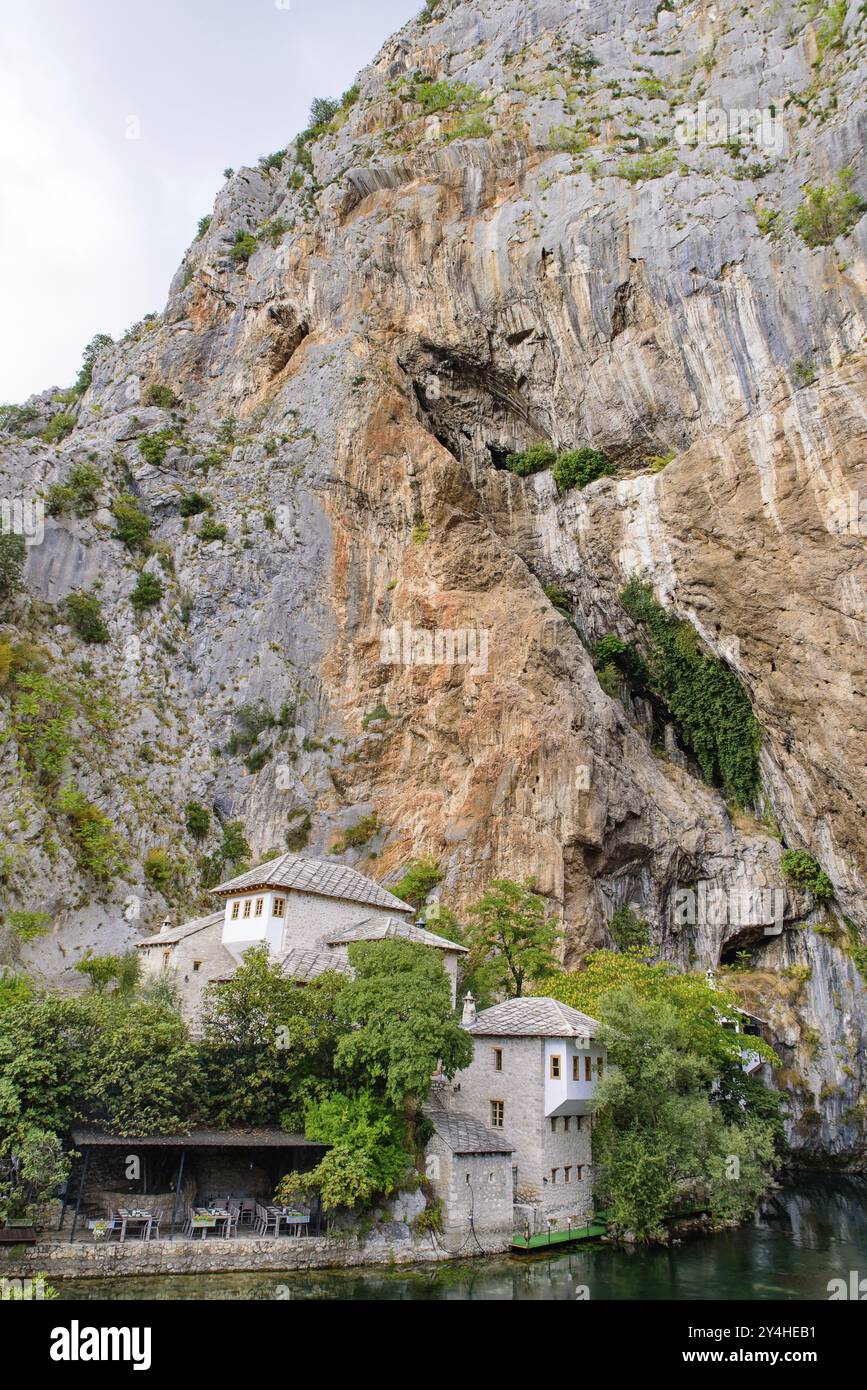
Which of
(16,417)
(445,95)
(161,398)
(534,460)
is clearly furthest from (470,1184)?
(16,417)

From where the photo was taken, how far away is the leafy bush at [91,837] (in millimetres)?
38094

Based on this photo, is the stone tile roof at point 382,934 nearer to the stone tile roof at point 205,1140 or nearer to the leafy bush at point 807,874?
the stone tile roof at point 205,1140

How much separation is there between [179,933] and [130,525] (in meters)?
Answer: 28.0

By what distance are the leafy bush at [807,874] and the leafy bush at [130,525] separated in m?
39.8

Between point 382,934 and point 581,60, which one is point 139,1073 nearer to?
point 382,934

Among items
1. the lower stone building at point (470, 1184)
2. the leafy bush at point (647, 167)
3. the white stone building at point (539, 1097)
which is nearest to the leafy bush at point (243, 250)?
the leafy bush at point (647, 167)

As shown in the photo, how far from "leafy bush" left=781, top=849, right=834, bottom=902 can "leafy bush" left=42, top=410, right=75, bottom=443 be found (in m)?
60.4

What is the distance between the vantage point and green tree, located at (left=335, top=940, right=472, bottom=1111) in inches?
938

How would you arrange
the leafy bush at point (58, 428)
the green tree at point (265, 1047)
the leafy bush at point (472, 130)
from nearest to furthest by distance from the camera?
the green tree at point (265, 1047), the leafy bush at point (472, 130), the leafy bush at point (58, 428)

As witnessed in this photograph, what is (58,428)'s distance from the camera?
72.2 m

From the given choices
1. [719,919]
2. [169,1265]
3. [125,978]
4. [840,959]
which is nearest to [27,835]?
[125,978]

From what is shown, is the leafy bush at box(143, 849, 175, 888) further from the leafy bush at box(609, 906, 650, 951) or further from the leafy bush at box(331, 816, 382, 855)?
the leafy bush at box(609, 906, 650, 951)

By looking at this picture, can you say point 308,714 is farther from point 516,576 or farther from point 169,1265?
point 169,1265

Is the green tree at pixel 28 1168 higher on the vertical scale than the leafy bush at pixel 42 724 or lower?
lower
